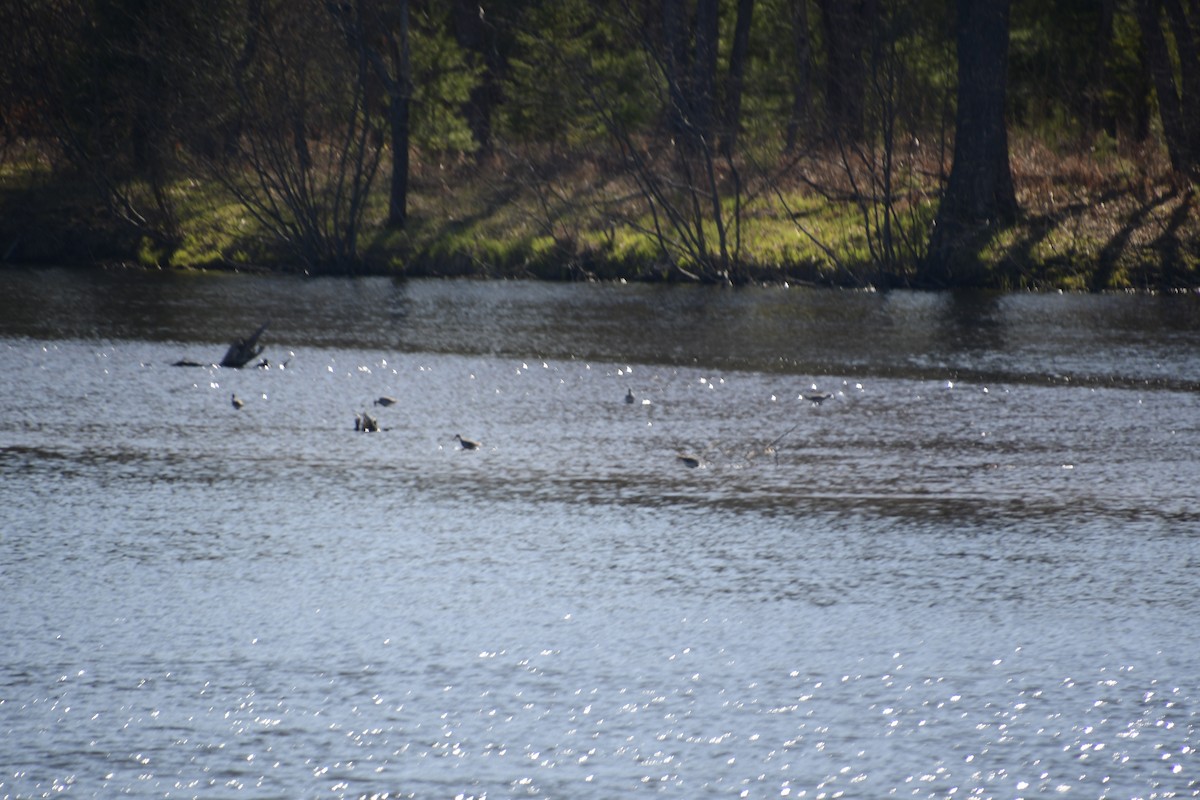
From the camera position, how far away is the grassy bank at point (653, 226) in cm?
2247

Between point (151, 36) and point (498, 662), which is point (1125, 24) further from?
point (498, 662)

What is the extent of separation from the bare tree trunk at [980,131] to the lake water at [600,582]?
424 inches

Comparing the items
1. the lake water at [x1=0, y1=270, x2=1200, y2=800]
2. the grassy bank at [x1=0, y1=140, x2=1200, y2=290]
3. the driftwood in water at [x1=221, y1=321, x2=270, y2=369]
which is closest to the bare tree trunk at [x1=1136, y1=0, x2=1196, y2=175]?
the grassy bank at [x1=0, y1=140, x2=1200, y2=290]

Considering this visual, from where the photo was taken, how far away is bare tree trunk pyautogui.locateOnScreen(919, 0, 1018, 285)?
931 inches

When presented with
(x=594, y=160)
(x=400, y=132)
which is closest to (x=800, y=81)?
(x=594, y=160)

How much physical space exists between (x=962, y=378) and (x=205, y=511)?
6.89m

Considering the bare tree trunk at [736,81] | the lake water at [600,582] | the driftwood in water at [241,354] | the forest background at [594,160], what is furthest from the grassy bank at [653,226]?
the driftwood in water at [241,354]

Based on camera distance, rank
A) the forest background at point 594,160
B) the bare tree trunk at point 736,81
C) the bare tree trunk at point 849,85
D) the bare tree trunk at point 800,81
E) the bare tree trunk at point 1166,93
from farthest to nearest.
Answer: the bare tree trunk at point 1166,93 < the bare tree trunk at point 800,81 < the bare tree trunk at point 736,81 < the forest background at point 594,160 < the bare tree trunk at point 849,85

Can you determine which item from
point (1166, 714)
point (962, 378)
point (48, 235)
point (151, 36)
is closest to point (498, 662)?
point (1166, 714)

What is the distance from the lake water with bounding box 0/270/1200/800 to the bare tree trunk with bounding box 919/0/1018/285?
10768 millimetres

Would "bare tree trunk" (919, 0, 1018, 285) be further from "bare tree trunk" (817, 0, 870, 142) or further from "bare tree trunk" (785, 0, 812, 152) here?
"bare tree trunk" (785, 0, 812, 152)

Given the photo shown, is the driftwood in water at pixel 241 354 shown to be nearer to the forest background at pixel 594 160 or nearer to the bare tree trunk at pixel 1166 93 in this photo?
the forest background at pixel 594 160

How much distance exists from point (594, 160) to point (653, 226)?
3352mm

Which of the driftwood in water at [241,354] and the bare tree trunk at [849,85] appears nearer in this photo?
the driftwood in water at [241,354]
